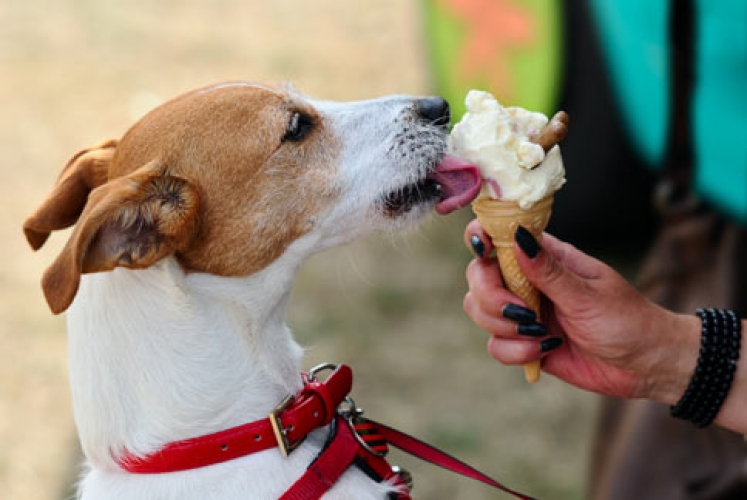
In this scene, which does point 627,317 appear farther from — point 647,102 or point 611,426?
point 647,102

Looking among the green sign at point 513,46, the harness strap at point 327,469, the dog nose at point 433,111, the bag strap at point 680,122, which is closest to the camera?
the harness strap at point 327,469

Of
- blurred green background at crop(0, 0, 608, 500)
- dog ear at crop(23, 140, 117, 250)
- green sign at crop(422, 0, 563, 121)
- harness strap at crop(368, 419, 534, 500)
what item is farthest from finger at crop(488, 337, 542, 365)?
green sign at crop(422, 0, 563, 121)

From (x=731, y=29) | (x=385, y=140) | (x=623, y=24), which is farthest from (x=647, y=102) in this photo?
(x=385, y=140)

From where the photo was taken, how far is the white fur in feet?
7.14

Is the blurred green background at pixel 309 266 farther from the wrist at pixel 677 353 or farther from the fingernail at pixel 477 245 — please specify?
the wrist at pixel 677 353

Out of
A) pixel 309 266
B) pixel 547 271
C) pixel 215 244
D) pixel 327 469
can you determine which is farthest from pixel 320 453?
pixel 309 266

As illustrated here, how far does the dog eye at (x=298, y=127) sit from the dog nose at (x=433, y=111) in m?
0.26

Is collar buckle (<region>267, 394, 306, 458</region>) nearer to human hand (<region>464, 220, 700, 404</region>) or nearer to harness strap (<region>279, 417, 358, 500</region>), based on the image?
harness strap (<region>279, 417, 358, 500</region>)

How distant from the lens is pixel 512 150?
7.25 ft

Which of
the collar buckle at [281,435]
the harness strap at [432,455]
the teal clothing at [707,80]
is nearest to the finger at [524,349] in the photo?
the harness strap at [432,455]

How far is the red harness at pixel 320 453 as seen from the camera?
2162 millimetres

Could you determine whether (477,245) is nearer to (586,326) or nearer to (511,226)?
(511,226)

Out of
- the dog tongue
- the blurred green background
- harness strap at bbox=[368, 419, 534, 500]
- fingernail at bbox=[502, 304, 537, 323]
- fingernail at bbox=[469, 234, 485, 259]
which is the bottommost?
the blurred green background

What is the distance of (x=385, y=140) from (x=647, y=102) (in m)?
2.12
